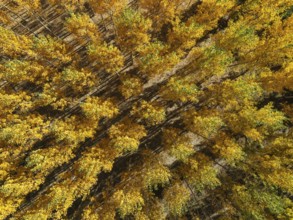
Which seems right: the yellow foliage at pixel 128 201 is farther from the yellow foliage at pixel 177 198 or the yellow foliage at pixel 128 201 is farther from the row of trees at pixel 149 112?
the yellow foliage at pixel 177 198

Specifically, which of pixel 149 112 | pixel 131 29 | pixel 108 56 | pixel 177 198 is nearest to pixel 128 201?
pixel 177 198

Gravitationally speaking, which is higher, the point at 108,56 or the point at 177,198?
the point at 108,56

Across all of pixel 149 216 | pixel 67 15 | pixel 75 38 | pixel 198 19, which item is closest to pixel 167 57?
pixel 198 19

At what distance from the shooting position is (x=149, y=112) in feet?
95.2

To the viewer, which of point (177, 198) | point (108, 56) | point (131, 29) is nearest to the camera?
point (131, 29)

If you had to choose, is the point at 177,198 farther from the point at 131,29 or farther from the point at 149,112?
the point at 131,29

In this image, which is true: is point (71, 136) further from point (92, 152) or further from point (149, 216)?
point (149, 216)

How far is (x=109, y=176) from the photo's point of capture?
105 ft

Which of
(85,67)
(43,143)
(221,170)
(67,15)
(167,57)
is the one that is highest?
(67,15)

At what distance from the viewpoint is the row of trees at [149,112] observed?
27375mm

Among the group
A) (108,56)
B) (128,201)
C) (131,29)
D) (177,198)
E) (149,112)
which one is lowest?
(177,198)

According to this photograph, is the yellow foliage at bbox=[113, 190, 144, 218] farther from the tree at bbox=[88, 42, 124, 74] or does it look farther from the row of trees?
the tree at bbox=[88, 42, 124, 74]

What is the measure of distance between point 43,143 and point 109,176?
28.6 feet

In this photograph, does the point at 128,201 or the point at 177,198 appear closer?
the point at 128,201
